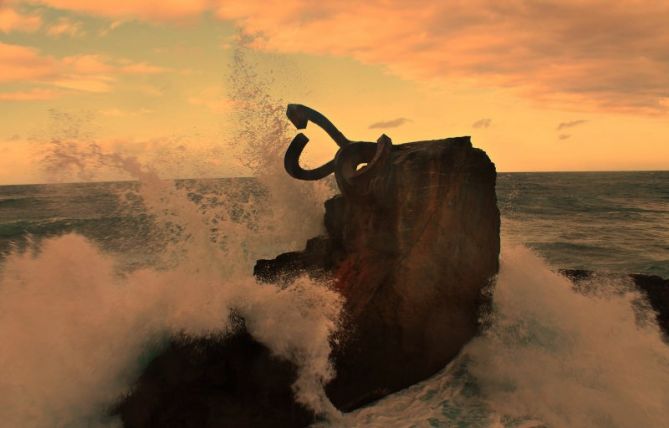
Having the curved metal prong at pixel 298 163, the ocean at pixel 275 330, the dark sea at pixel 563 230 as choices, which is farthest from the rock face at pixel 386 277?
the dark sea at pixel 563 230

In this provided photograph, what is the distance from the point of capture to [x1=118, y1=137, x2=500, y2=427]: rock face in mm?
4160

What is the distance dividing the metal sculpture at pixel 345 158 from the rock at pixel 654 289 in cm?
416

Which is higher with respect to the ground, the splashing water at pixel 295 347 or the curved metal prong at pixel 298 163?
the curved metal prong at pixel 298 163

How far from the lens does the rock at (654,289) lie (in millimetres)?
6602

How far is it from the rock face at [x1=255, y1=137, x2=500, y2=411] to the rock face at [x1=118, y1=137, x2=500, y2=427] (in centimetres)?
1

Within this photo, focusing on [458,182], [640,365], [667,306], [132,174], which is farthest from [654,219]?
[132,174]

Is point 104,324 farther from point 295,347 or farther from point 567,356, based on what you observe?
point 567,356

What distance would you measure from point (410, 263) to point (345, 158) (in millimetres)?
1383

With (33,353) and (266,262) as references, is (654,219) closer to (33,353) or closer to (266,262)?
(266,262)

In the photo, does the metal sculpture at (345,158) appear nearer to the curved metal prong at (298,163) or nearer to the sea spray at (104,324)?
the curved metal prong at (298,163)

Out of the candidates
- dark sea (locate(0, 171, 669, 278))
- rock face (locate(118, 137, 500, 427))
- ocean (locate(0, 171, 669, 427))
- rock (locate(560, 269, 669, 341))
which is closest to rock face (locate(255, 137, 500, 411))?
rock face (locate(118, 137, 500, 427))

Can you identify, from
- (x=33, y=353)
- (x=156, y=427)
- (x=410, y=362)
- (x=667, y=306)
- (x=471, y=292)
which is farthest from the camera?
(x=667, y=306)

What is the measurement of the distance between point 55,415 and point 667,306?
7509 millimetres

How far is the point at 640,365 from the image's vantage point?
5418mm
